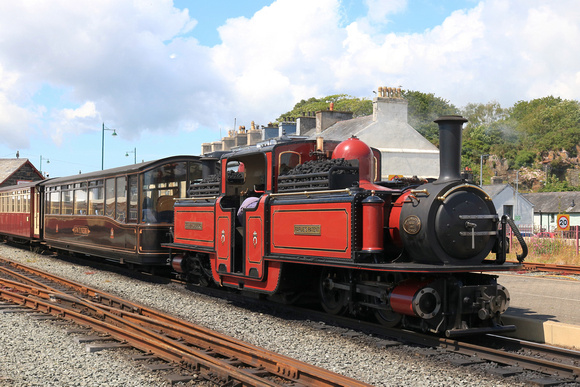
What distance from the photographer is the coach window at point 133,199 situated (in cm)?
1320

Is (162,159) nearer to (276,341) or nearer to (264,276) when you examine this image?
(264,276)

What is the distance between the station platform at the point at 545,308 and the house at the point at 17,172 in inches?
1879

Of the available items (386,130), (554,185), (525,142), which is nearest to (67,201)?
(386,130)

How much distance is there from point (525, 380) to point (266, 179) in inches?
194

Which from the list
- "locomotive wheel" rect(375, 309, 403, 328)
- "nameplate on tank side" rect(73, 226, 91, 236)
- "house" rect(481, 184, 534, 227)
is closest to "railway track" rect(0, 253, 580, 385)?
"locomotive wheel" rect(375, 309, 403, 328)

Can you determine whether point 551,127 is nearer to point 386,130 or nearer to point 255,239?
point 386,130

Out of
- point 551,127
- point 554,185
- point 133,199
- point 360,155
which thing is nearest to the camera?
point 360,155

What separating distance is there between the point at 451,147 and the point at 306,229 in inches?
88.1

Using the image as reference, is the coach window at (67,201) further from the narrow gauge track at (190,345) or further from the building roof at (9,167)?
the building roof at (9,167)

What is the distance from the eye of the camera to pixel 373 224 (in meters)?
7.24

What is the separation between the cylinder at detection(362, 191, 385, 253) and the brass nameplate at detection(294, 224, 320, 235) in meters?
0.90

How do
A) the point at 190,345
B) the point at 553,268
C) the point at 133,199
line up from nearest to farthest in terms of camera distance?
1. the point at 190,345
2. the point at 133,199
3. the point at 553,268

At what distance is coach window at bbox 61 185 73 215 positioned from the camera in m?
17.0

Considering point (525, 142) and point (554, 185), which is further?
point (525, 142)
